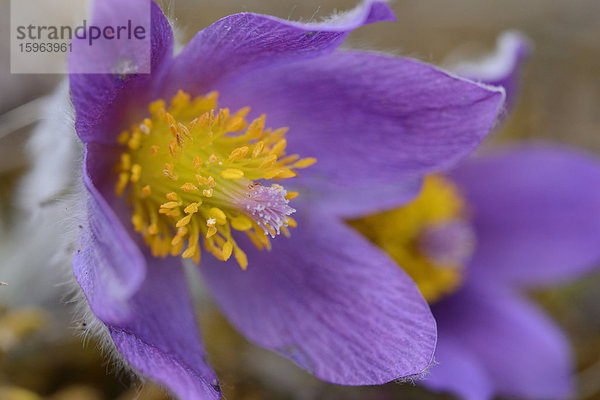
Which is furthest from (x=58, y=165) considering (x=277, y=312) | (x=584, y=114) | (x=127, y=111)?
(x=584, y=114)

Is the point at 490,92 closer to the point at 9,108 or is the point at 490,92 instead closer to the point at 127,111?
the point at 127,111

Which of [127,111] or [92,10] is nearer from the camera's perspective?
[92,10]

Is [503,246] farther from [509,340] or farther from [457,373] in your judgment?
[457,373]

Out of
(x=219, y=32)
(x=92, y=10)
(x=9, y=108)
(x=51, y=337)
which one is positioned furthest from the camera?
(x=9, y=108)

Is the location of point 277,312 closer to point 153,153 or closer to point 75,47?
point 153,153

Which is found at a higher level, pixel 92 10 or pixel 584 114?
pixel 92 10

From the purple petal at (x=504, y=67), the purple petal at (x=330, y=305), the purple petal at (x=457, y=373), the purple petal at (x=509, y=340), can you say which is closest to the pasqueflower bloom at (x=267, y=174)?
the purple petal at (x=330, y=305)

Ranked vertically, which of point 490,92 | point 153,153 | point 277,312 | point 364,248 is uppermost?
point 490,92

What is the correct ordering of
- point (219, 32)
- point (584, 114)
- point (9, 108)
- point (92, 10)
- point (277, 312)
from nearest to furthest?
1. point (92, 10)
2. point (219, 32)
3. point (277, 312)
4. point (9, 108)
5. point (584, 114)
